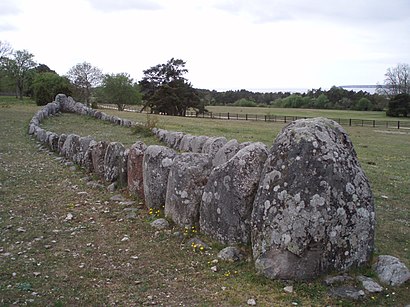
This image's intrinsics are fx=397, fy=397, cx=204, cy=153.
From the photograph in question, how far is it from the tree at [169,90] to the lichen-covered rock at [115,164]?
5125cm

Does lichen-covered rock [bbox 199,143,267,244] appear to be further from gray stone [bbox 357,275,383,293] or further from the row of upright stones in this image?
gray stone [bbox 357,275,383,293]

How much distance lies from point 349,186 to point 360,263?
1.14 meters

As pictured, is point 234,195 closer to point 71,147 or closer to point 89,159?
point 89,159

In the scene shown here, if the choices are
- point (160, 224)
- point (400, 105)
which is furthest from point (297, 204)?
point (400, 105)

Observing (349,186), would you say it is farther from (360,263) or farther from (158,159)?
(158,159)

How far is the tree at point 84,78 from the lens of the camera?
60406 millimetres

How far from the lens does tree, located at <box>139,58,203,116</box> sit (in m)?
63.6

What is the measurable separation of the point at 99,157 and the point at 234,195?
603 cm

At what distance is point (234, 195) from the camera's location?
6.50 m

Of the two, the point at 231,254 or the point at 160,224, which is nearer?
the point at 231,254

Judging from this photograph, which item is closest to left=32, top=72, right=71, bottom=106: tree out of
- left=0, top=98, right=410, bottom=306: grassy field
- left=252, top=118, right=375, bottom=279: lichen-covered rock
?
left=0, top=98, right=410, bottom=306: grassy field

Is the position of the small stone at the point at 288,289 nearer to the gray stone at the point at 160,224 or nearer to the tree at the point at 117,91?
the gray stone at the point at 160,224

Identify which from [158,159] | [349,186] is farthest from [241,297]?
[158,159]

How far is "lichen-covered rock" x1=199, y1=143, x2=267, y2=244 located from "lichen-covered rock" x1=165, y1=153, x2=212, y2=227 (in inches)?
20.7
